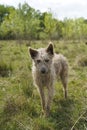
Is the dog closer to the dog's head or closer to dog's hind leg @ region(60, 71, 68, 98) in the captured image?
the dog's head

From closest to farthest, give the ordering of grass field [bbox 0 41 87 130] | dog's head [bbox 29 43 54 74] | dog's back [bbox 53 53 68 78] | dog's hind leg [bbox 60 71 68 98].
A: grass field [bbox 0 41 87 130] < dog's head [bbox 29 43 54 74] < dog's back [bbox 53 53 68 78] < dog's hind leg [bbox 60 71 68 98]

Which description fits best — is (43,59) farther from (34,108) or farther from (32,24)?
(32,24)

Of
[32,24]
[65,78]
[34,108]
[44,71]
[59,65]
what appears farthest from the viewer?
[32,24]

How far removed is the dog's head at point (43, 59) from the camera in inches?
268

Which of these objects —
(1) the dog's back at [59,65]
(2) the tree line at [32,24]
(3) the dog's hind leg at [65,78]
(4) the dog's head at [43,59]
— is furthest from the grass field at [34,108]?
(2) the tree line at [32,24]

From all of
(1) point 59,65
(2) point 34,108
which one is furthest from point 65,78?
Answer: (2) point 34,108

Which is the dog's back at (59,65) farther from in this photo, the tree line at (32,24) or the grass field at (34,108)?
the tree line at (32,24)

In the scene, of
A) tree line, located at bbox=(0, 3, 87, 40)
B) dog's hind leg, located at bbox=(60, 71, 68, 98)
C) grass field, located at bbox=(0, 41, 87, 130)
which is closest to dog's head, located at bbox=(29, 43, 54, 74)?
grass field, located at bbox=(0, 41, 87, 130)

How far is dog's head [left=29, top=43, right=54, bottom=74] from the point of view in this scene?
22.3 ft

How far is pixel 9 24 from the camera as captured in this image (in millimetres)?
42594

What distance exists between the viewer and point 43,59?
6832 mm

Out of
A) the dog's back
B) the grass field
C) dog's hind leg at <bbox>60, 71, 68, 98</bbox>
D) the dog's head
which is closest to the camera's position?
the grass field

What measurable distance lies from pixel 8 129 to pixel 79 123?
4.70ft

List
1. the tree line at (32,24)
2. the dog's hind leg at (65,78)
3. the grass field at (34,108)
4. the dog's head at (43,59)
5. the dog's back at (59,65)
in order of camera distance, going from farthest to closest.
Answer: the tree line at (32,24)
the dog's hind leg at (65,78)
the dog's back at (59,65)
the dog's head at (43,59)
the grass field at (34,108)
